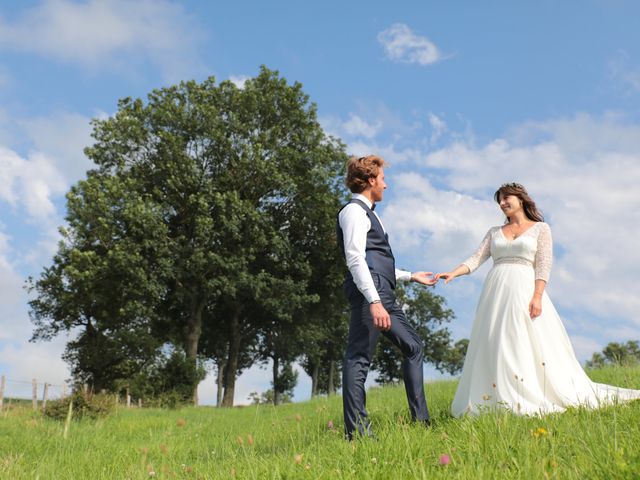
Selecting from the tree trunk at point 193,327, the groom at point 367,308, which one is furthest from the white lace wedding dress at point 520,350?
the tree trunk at point 193,327

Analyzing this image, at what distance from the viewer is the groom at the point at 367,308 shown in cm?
514

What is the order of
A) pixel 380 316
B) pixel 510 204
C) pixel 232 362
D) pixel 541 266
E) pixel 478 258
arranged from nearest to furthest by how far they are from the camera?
A: pixel 380 316
pixel 541 266
pixel 510 204
pixel 478 258
pixel 232 362

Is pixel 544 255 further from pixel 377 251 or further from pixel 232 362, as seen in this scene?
pixel 232 362

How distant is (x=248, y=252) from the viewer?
86.7ft

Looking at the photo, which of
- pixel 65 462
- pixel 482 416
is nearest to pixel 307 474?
pixel 482 416

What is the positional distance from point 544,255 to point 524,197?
762 millimetres

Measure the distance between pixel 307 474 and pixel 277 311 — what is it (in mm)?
22946

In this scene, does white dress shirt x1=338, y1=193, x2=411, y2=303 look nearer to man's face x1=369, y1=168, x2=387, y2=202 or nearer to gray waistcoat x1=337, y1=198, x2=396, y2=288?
gray waistcoat x1=337, y1=198, x2=396, y2=288

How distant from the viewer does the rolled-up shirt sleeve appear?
507 centimetres

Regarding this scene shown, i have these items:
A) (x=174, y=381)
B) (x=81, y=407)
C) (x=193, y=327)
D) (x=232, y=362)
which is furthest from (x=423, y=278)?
(x=232, y=362)

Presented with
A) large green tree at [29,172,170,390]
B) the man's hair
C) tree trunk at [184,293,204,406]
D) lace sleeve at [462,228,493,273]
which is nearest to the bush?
large green tree at [29,172,170,390]

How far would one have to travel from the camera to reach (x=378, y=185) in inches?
225

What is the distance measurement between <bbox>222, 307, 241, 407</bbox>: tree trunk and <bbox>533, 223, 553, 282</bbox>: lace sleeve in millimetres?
24611

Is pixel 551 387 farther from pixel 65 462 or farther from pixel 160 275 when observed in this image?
pixel 160 275
